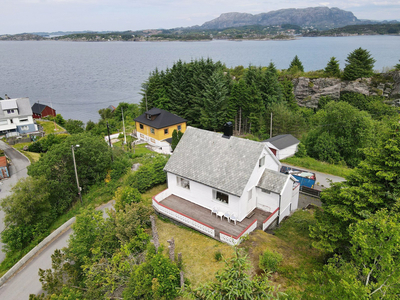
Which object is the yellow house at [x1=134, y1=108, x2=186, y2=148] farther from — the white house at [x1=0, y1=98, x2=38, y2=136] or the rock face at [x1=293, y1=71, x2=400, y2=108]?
the rock face at [x1=293, y1=71, x2=400, y2=108]

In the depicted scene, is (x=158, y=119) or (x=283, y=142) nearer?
(x=283, y=142)

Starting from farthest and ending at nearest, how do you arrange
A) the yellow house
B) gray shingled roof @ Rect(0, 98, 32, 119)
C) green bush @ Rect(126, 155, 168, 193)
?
gray shingled roof @ Rect(0, 98, 32, 119) → the yellow house → green bush @ Rect(126, 155, 168, 193)

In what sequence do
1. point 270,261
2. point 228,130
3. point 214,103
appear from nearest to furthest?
point 270,261 → point 228,130 → point 214,103

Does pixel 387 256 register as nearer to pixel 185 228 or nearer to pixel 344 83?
pixel 185 228

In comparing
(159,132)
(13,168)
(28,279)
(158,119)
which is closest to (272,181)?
(28,279)

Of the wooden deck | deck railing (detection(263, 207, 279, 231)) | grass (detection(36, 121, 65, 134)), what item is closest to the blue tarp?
deck railing (detection(263, 207, 279, 231))

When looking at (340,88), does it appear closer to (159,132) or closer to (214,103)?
(214,103)
